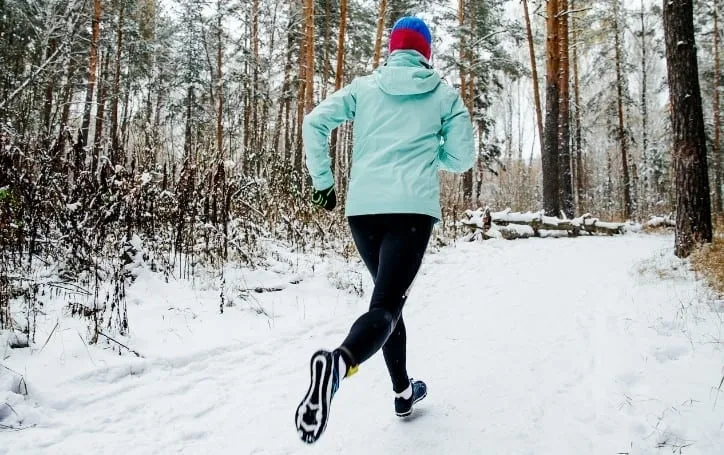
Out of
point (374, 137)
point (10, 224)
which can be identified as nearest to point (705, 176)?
point (374, 137)

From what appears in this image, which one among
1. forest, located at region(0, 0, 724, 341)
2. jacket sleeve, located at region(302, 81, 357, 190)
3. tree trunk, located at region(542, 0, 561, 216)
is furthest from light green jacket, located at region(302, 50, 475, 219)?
A: tree trunk, located at region(542, 0, 561, 216)

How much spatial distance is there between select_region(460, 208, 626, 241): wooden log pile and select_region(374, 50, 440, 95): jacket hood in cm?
841

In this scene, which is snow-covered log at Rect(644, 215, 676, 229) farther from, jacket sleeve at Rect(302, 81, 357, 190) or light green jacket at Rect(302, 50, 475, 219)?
jacket sleeve at Rect(302, 81, 357, 190)

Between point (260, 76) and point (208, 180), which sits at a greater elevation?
point (260, 76)

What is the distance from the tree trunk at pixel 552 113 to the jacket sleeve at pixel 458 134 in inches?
431

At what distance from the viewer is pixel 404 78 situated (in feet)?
6.97

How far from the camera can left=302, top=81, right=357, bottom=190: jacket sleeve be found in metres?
2.17

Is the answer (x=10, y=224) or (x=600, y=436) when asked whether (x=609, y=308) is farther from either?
(x=10, y=224)

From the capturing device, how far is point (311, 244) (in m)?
7.27

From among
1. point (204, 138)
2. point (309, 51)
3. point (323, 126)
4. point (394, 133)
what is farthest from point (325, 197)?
point (309, 51)

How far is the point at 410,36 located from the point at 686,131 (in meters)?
6.06

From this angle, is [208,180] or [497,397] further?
[208,180]

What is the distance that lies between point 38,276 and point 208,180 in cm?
196

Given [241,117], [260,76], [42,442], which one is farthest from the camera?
[241,117]
